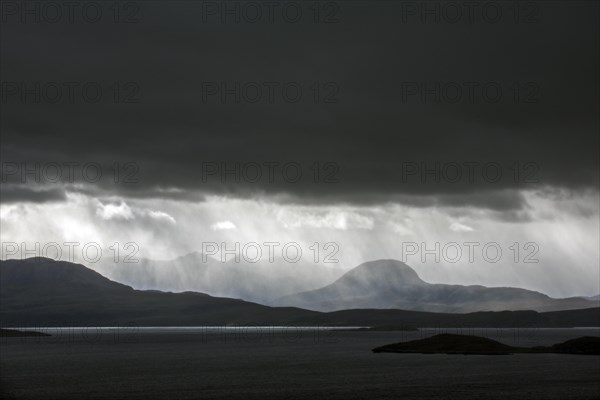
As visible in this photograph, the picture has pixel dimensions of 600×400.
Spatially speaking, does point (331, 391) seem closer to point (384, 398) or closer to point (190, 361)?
point (384, 398)

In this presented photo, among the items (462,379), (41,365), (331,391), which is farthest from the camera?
(41,365)

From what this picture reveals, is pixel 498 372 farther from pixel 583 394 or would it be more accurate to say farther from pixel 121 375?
pixel 121 375

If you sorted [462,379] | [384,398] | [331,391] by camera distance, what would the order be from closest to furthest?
1. [384,398]
2. [331,391]
3. [462,379]

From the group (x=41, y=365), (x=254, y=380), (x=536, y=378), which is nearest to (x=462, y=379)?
(x=536, y=378)

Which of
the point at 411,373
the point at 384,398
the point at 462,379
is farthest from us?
the point at 411,373

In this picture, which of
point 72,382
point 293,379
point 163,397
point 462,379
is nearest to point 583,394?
point 462,379

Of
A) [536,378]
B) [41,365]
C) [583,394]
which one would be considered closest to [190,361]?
[41,365]

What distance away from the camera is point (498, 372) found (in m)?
144

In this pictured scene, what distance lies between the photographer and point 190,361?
18962 centimetres

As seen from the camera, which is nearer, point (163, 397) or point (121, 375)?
point (163, 397)

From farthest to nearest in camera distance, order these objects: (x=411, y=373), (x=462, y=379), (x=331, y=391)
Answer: (x=411, y=373), (x=462, y=379), (x=331, y=391)

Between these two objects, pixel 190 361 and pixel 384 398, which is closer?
pixel 384 398

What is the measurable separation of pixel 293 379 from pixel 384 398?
34250mm

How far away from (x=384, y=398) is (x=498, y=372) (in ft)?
171
